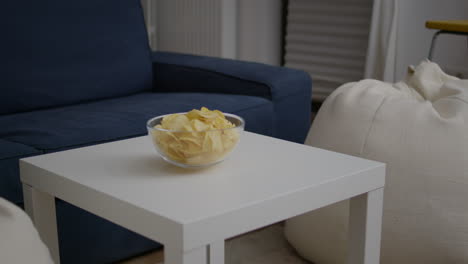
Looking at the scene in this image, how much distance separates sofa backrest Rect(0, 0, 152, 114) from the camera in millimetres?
2123

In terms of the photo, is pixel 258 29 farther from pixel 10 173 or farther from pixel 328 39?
pixel 10 173

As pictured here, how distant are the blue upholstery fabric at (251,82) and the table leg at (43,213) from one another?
1.01 meters

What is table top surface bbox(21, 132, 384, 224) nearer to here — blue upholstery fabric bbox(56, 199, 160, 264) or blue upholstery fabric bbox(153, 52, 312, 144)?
blue upholstery fabric bbox(56, 199, 160, 264)

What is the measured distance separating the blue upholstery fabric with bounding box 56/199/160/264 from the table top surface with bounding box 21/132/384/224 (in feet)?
1.00

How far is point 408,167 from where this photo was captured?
157 centimetres

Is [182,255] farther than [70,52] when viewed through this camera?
No

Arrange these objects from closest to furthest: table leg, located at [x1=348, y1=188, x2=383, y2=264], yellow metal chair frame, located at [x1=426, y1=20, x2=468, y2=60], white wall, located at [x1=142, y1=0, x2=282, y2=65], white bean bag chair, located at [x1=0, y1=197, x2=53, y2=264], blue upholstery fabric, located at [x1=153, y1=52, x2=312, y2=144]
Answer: white bean bag chair, located at [x1=0, y1=197, x2=53, y2=264] → table leg, located at [x1=348, y1=188, x2=383, y2=264] → blue upholstery fabric, located at [x1=153, y1=52, x2=312, y2=144] → yellow metal chair frame, located at [x1=426, y1=20, x2=468, y2=60] → white wall, located at [x1=142, y1=0, x2=282, y2=65]

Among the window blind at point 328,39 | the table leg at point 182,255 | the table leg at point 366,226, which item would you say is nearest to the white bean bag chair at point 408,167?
the table leg at point 366,226

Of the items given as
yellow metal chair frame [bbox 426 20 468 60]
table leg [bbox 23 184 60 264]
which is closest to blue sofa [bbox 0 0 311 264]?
table leg [bbox 23 184 60 264]

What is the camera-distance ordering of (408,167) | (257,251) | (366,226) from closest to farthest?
(366,226) → (408,167) → (257,251)

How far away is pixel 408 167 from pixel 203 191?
618mm

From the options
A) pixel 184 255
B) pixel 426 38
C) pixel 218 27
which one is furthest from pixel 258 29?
pixel 184 255

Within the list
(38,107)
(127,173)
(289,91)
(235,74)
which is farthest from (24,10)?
(127,173)

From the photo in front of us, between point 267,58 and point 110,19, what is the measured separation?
1506 mm
